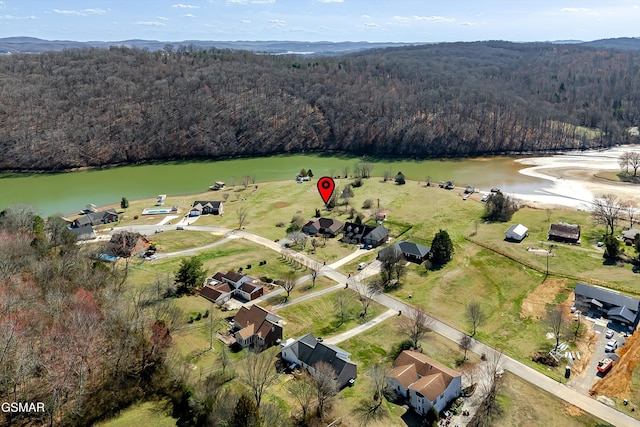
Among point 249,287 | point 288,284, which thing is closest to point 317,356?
point 288,284

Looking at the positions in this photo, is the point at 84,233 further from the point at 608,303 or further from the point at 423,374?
the point at 608,303

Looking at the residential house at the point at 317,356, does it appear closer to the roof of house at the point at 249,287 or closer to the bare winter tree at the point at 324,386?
the bare winter tree at the point at 324,386

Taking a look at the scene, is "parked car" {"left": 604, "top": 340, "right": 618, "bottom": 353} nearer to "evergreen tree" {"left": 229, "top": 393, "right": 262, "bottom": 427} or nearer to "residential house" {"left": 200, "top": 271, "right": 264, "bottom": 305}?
"evergreen tree" {"left": 229, "top": 393, "right": 262, "bottom": 427}

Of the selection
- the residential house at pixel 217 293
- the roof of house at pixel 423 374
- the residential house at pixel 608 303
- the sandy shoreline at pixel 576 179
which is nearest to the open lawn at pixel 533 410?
the roof of house at pixel 423 374

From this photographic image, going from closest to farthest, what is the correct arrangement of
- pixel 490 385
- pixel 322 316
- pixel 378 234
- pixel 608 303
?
pixel 490 385
pixel 608 303
pixel 322 316
pixel 378 234

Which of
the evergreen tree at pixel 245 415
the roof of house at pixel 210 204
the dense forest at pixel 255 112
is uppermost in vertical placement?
the dense forest at pixel 255 112

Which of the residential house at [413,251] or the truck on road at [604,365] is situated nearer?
the truck on road at [604,365]

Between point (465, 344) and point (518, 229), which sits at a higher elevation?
point (518, 229)
